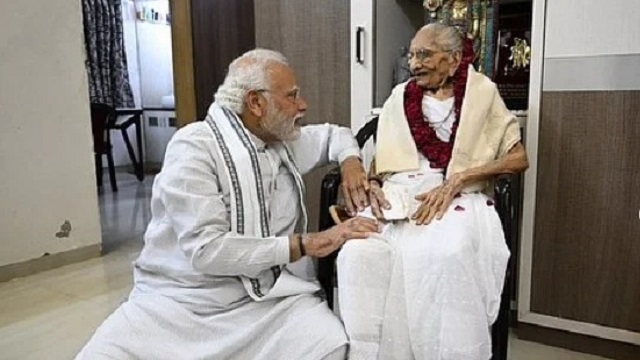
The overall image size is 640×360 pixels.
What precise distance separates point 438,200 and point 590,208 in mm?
683

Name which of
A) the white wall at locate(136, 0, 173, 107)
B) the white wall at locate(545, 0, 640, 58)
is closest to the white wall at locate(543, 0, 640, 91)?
the white wall at locate(545, 0, 640, 58)

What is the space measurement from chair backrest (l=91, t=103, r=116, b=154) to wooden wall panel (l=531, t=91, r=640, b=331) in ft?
13.9

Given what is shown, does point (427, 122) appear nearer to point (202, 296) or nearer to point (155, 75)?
point (202, 296)

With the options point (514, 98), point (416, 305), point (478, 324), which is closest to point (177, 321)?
point (416, 305)

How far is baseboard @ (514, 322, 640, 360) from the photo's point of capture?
1990 millimetres

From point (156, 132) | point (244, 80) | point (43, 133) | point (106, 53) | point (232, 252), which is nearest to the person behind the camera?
point (232, 252)

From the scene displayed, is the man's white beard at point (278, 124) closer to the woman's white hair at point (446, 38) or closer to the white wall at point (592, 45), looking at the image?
the woman's white hair at point (446, 38)

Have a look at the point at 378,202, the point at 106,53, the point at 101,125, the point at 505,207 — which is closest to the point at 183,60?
the point at 378,202

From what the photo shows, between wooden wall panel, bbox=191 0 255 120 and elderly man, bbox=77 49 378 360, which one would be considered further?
wooden wall panel, bbox=191 0 255 120

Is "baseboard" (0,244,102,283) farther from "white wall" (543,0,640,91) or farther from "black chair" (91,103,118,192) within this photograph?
"white wall" (543,0,640,91)

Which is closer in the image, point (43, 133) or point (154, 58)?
point (43, 133)

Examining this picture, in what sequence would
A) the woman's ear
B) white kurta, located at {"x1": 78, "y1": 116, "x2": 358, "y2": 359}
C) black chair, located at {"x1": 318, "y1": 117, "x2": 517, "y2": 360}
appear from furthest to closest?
1. the woman's ear
2. black chair, located at {"x1": 318, "y1": 117, "x2": 517, "y2": 360}
3. white kurta, located at {"x1": 78, "y1": 116, "x2": 358, "y2": 359}

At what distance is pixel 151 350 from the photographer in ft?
4.29

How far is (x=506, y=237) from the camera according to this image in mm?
1530
